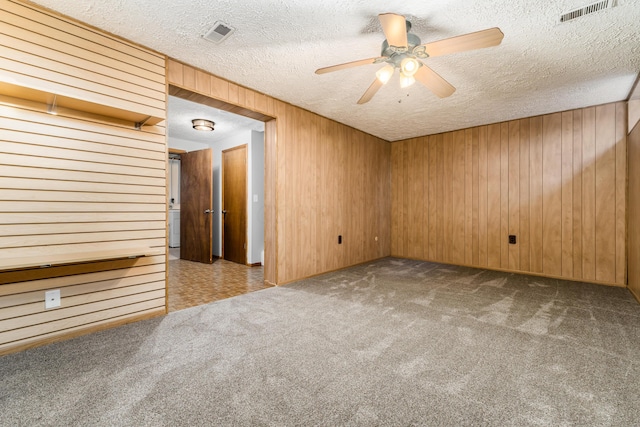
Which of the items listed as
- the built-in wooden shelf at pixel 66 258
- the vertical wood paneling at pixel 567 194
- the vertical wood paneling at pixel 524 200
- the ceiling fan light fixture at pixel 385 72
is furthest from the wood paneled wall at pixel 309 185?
the vertical wood paneling at pixel 567 194

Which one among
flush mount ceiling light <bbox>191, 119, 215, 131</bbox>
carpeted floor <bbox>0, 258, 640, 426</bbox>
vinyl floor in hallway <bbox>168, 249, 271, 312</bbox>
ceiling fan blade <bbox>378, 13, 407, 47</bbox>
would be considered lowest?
carpeted floor <bbox>0, 258, 640, 426</bbox>

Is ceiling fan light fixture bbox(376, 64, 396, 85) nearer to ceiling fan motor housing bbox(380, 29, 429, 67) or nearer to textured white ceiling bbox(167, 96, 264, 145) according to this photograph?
ceiling fan motor housing bbox(380, 29, 429, 67)

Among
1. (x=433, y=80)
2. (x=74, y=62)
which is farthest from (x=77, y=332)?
(x=433, y=80)

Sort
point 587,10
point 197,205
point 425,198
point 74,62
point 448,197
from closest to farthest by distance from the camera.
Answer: point 587,10, point 74,62, point 448,197, point 425,198, point 197,205

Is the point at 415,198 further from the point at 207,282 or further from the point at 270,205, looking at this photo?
the point at 207,282

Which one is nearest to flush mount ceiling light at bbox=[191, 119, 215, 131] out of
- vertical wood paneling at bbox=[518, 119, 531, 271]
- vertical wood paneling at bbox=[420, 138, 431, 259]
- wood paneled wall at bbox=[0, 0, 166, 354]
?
wood paneled wall at bbox=[0, 0, 166, 354]

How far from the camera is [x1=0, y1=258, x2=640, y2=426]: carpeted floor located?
57.0 inches

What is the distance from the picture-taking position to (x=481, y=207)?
4.91 m

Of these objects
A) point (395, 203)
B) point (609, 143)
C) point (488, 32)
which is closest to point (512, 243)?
point (609, 143)

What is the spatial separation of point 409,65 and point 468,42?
16.3 inches

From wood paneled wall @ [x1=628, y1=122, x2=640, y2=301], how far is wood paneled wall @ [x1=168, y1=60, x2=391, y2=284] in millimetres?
3489

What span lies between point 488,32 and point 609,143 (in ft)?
11.7

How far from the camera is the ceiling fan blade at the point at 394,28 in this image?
174 cm

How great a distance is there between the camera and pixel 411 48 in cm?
212
